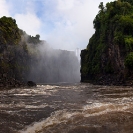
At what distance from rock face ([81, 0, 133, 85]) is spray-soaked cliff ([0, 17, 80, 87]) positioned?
24.7 meters

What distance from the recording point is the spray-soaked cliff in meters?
61.8

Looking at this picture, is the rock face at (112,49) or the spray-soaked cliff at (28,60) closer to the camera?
the rock face at (112,49)

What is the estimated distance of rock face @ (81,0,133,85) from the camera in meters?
54.0

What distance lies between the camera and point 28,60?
3632 inches

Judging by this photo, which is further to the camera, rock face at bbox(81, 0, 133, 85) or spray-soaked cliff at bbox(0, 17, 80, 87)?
spray-soaked cliff at bbox(0, 17, 80, 87)

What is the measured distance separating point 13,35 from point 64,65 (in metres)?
84.9

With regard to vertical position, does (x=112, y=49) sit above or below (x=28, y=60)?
above

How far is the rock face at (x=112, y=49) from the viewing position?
5400 centimetres

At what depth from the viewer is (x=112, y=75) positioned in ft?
202

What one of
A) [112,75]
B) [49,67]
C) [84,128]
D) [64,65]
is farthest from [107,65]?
[64,65]

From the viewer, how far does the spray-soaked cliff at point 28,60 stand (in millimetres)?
61750

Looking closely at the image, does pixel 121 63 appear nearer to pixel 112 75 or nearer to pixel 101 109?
pixel 112 75

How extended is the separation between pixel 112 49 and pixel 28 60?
136ft

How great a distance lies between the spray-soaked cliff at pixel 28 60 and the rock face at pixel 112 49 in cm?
2470
